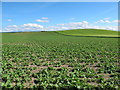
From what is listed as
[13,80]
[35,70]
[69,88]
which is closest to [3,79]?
[13,80]

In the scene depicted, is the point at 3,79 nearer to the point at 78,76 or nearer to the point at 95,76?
the point at 78,76

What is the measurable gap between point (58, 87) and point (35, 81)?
65.2 inches

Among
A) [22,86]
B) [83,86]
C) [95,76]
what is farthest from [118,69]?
[22,86]

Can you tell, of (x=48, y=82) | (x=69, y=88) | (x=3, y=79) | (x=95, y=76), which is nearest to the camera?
(x=69, y=88)

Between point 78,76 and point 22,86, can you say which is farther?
point 78,76

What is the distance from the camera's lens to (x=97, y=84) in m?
7.68

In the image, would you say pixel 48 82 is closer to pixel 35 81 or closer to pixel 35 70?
pixel 35 81

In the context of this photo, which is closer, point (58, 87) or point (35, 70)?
point (58, 87)

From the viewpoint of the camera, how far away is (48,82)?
7.62 metres

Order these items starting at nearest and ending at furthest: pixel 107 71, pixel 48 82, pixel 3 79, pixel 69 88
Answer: pixel 69 88, pixel 48 82, pixel 3 79, pixel 107 71

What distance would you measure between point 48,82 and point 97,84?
8.83 feet

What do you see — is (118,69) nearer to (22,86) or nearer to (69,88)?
(69,88)

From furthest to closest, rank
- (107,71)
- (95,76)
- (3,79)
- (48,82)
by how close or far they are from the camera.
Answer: (107,71) → (95,76) → (3,79) → (48,82)

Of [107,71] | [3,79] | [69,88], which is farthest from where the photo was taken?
[107,71]
